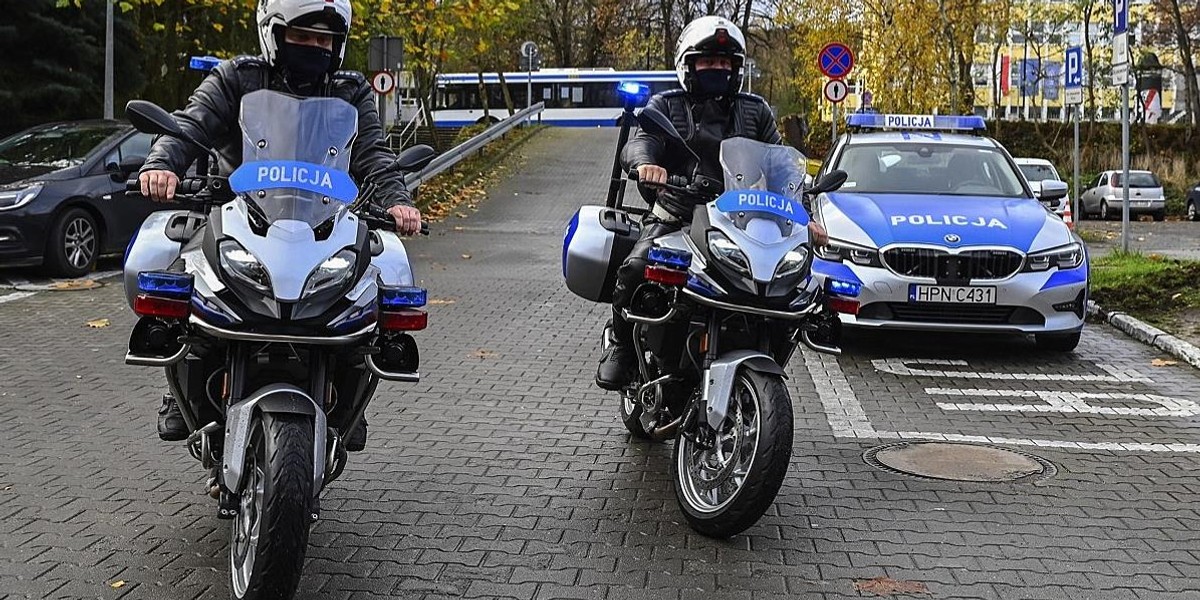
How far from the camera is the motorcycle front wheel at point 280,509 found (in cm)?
391

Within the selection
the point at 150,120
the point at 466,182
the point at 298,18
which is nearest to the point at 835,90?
the point at 466,182

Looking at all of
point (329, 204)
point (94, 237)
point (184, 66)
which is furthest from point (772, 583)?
point (184, 66)

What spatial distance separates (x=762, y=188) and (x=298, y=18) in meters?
1.91

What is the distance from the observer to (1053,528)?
5453mm

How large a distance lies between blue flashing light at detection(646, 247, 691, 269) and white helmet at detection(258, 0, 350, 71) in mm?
1480

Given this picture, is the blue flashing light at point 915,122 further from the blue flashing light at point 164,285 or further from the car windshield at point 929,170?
the blue flashing light at point 164,285

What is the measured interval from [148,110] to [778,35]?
56.8 metres

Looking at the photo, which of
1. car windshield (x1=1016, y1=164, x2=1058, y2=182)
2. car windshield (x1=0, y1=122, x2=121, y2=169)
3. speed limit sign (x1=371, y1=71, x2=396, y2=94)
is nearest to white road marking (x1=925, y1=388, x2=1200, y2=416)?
car windshield (x1=0, y1=122, x2=121, y2=169)

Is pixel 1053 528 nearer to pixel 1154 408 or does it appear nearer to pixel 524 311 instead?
pixel 1154 408

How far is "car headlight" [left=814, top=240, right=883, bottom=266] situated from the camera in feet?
31.6

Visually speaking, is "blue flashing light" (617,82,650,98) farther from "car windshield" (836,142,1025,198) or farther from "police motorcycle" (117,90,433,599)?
"car windshield" (836,142,1025,198)

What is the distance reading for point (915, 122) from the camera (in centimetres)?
1273

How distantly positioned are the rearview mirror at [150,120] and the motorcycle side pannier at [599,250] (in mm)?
2212

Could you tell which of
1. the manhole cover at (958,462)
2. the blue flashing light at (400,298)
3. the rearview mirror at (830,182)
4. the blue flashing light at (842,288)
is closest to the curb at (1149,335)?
the manhole cover at (958,462)
